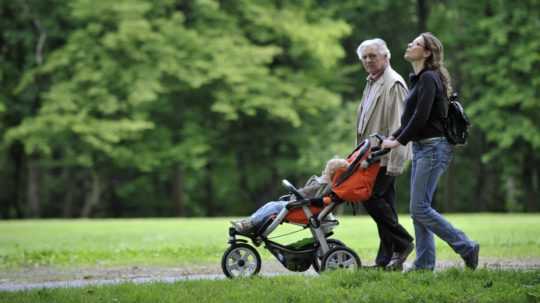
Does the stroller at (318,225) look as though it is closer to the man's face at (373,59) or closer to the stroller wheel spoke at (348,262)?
the stroller wheel spoke at (348,262)

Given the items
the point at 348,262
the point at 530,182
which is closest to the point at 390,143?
the point at 348,262

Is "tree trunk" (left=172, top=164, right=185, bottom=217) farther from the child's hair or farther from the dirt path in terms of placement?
the child's hair

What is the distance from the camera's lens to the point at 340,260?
786 cm

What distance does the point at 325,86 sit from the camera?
33.0m

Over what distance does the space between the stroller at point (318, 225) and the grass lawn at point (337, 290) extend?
1.50ft

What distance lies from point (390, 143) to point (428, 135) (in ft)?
1.08

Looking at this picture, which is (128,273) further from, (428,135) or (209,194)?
(209,194)

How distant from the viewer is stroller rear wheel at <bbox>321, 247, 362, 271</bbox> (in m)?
7.78

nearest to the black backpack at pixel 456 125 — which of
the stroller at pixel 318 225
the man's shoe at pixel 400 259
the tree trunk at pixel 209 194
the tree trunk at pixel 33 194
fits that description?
the stroller at pixel 318 225

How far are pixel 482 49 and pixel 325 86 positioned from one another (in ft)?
19.1

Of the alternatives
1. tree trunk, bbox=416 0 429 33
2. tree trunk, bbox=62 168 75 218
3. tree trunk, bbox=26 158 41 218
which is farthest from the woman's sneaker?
tree trunk, bbox=62 168 75 218

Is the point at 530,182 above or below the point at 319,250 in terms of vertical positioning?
below

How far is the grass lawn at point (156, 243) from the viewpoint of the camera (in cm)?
1116

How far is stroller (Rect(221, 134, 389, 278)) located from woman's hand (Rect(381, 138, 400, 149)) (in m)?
Answer: 0.07
